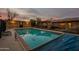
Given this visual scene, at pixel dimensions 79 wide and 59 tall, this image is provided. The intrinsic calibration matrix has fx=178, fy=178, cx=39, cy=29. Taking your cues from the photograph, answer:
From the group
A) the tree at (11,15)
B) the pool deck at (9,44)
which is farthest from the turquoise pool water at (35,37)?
the tree at (11,15)

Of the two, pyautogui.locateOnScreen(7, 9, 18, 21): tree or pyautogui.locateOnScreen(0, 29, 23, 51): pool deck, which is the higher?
pyautogui.locateOnScreen(7, 9, 18, 21): tree

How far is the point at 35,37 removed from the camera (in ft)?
10.1

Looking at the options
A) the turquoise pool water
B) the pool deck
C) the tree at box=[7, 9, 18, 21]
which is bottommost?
the pool deck

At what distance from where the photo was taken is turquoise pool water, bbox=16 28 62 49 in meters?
3.07

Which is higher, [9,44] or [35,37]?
[35,37]

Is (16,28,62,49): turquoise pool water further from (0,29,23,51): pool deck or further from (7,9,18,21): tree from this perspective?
(7,9,18,21): tree

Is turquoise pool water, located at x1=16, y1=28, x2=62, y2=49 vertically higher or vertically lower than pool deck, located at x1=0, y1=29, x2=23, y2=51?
higher

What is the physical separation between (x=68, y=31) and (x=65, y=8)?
0.40m

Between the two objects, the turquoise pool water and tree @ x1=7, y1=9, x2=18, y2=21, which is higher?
tree @ x1=7, y1=9, x2=18, y2=21

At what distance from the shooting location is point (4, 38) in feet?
10.1

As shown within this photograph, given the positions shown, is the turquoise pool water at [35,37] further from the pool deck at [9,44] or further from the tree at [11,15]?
the tree at [11,15]

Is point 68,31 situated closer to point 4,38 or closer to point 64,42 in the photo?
point 64,42

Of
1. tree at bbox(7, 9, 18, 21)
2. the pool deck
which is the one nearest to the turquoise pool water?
the pool deck
